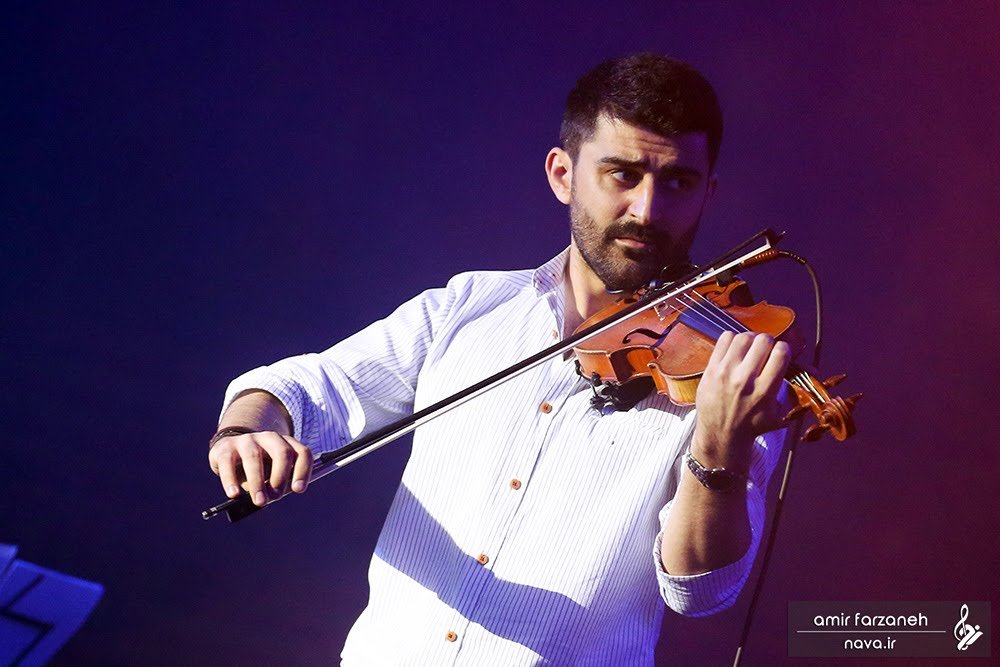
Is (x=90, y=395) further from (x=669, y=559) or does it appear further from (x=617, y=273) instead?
(x=669, y=559)

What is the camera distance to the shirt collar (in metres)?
1.79

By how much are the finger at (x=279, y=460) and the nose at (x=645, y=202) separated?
0.71 meters

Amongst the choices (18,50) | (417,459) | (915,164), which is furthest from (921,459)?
(18,50)

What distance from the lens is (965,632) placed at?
A: 218 centimetres

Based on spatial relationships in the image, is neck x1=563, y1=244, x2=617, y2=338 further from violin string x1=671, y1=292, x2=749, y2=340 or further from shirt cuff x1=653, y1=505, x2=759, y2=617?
shirt cuff x1=653, y1=505, x2=759, y2=617

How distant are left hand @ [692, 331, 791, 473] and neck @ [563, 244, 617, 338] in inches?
19.4

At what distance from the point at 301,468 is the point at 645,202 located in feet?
2.39

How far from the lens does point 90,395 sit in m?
2.37

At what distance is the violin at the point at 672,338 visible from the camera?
4.74 ft

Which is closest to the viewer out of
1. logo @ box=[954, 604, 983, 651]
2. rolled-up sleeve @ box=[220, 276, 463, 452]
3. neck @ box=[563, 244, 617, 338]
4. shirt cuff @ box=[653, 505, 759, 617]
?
shirt cuff @ box=[653, 505, 759, 617]

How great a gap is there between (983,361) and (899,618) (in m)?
0.61

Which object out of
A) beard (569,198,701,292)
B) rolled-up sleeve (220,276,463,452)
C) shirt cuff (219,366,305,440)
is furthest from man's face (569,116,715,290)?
shirt cuff (219,366,305,440)

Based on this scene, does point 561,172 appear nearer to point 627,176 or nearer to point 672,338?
point 627,176

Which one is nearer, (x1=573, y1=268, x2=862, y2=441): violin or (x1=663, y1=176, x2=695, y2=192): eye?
(x1=573, y1=268, x2=862, y2=441): violin
